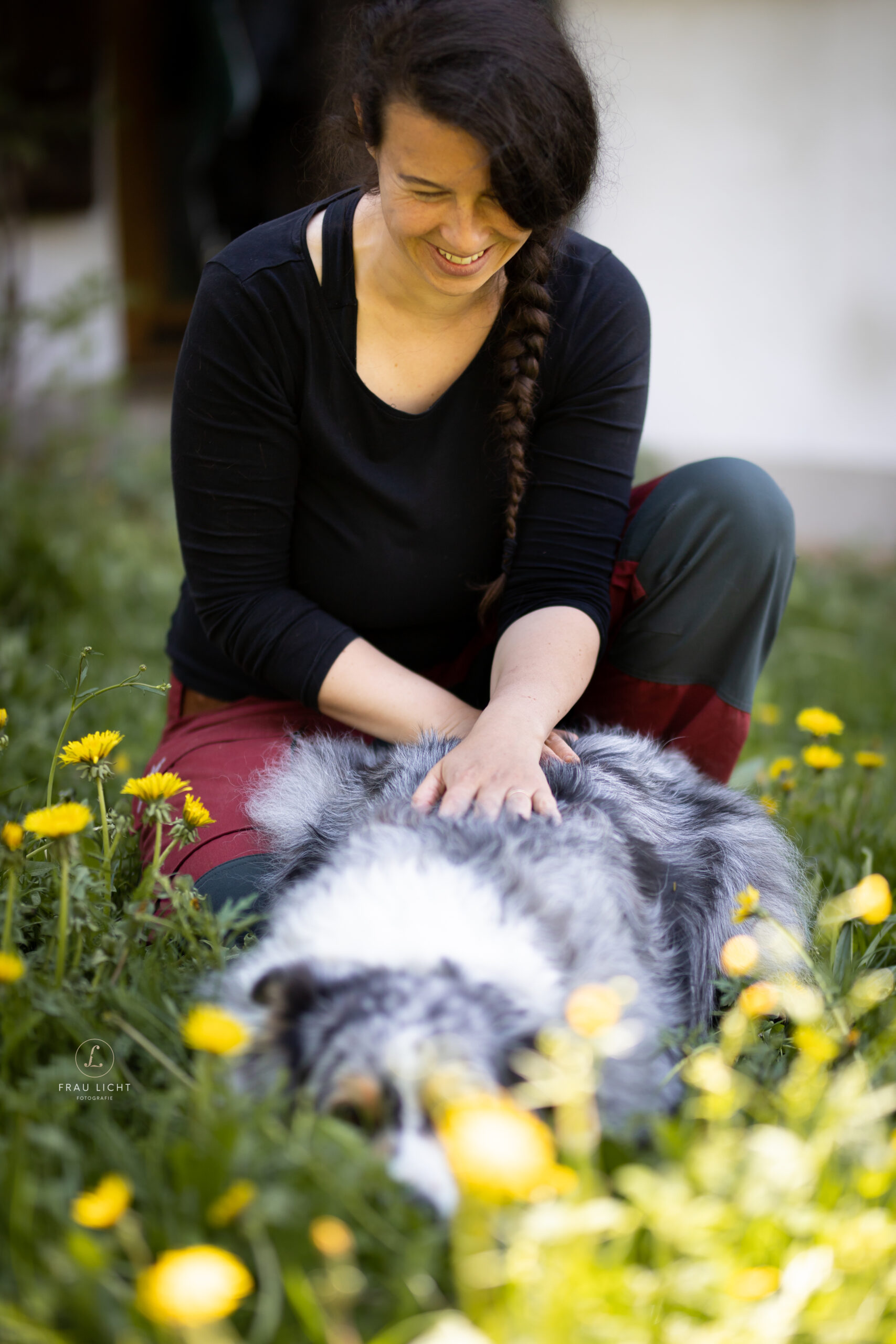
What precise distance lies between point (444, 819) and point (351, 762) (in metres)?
0.38

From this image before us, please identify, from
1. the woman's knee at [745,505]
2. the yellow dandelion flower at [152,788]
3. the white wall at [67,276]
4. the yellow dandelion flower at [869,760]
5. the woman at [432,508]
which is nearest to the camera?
the yellow dandelion flower at [152,788]

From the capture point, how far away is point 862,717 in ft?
10.7

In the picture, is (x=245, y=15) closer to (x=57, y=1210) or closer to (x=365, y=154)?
(x=365, y=154)

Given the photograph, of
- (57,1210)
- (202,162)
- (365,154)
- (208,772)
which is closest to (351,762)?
(208,772)

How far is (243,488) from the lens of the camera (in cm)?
191

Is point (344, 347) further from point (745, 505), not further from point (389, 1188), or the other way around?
point (389, 1188)

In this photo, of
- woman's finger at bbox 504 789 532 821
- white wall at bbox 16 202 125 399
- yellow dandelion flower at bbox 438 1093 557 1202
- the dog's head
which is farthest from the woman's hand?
white wall at bbox 16 202 125 399

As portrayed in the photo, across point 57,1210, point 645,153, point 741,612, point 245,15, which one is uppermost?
point 245,15

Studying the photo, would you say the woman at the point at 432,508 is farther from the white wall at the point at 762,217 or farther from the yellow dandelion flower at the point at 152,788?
the white wall at the point at 762,217

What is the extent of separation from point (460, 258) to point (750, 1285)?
1.37 meters

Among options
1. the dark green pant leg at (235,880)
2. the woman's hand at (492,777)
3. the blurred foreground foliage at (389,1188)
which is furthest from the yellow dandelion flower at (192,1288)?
the dark green pant leg at (235,880)

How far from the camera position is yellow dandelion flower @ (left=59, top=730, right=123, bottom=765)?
4.87ft

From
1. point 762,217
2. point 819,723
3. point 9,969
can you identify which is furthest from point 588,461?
point 762,217

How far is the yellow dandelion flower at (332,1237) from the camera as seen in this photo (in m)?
0.86
